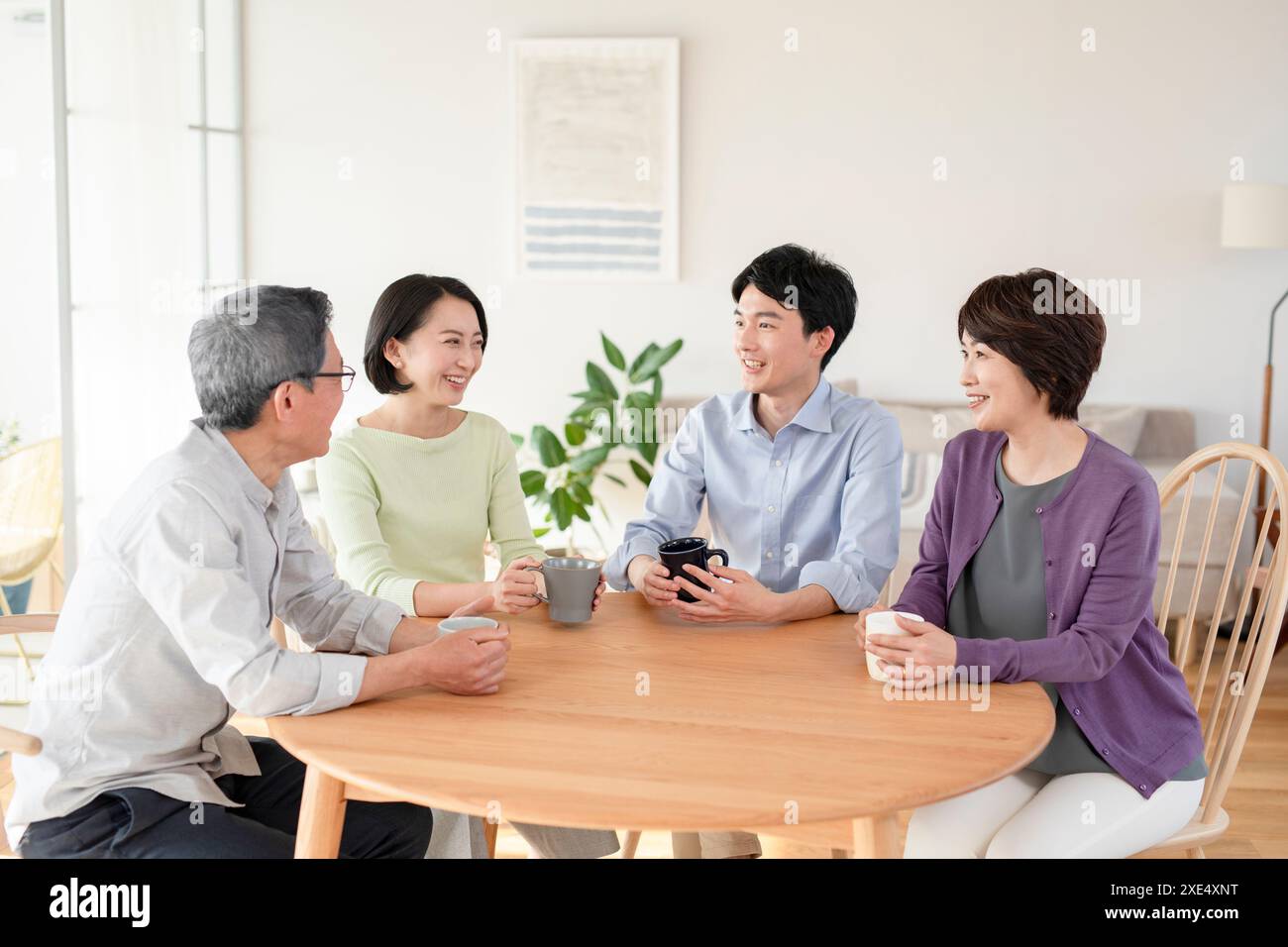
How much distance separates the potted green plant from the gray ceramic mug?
261 centimetres

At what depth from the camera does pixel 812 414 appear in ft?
7.36

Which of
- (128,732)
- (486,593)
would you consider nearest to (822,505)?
(486,593)

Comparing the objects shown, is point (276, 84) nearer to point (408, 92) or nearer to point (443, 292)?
point (408, 92)

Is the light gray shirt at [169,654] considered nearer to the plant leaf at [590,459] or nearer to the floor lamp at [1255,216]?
the plant leaf at [590,459]

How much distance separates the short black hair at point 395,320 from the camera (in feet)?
7.40

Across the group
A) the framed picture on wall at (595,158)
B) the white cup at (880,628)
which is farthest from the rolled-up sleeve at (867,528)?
the framed picture on wall at (595,158)

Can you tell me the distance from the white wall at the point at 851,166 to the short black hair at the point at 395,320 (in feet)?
8.67

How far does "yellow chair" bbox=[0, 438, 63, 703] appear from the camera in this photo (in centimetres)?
334

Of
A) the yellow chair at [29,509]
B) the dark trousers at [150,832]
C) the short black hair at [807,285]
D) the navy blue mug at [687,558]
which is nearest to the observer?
the dark trousers at [150,832]

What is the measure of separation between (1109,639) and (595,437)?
3.24 m

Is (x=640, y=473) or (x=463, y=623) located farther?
(x=640, y=473)

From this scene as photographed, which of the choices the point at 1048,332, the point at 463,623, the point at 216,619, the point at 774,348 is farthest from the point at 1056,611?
the point at 216,619

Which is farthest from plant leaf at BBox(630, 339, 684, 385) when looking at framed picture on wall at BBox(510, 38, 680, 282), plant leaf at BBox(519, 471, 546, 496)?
plant leaf at BBox(519, 471, 546, 496)

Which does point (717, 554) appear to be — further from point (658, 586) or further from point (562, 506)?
point (562, 506)
